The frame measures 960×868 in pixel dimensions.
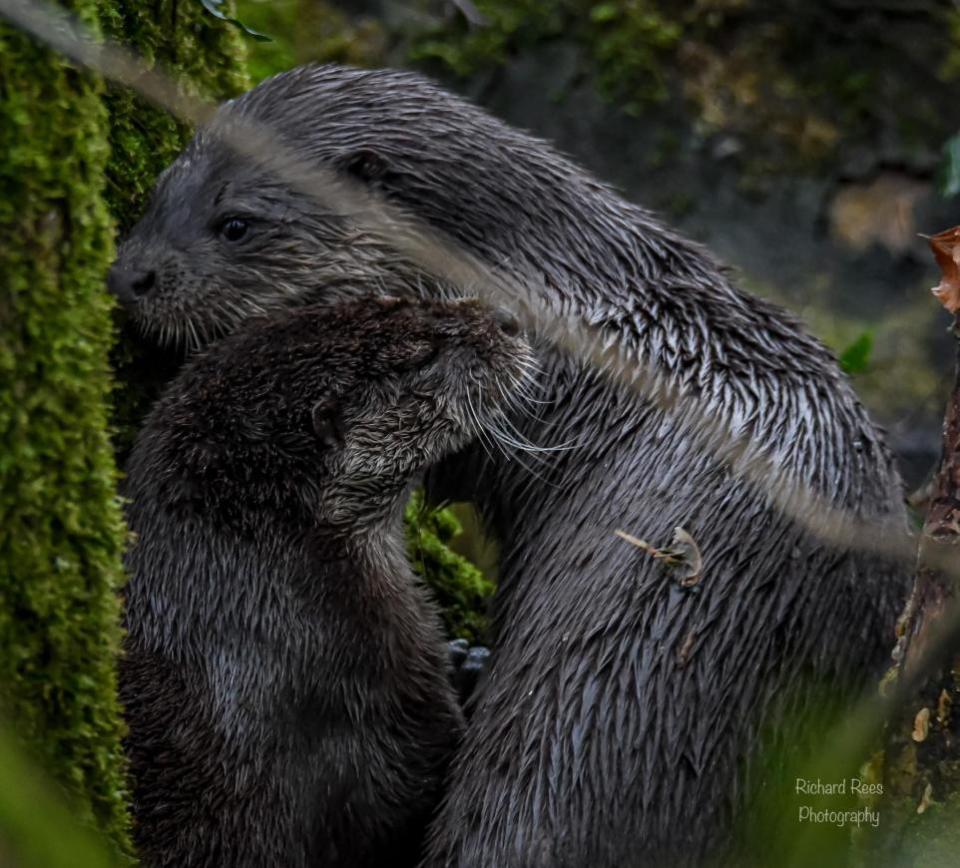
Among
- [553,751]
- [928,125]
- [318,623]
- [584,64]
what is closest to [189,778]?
[318,623]

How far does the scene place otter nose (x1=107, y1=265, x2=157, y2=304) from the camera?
3.40 meters

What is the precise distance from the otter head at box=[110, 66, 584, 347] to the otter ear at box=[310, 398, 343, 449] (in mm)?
566

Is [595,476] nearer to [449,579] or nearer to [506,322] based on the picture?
[506,322]

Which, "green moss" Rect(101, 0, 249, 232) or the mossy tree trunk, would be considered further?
"green moss" Rect(101, 0, 249, 232)

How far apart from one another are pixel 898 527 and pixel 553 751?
3.10 ft

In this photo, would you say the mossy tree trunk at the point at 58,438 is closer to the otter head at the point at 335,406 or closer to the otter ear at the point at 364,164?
the otter head at the point at 335,406

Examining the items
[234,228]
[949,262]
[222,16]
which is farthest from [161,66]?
[949,262]

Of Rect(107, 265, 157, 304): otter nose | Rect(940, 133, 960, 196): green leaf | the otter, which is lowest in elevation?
the otter

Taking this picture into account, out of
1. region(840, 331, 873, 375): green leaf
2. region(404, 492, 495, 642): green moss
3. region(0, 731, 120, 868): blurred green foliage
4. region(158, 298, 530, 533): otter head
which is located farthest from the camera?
region(840, 331, 873, 375): green leaf

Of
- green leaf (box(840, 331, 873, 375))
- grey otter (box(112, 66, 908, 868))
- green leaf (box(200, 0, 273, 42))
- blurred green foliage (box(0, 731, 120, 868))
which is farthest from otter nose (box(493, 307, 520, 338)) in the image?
blurred green foliage (box(0, 731, 120, 868))

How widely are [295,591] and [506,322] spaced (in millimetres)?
867

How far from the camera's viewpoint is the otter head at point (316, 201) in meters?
3.49

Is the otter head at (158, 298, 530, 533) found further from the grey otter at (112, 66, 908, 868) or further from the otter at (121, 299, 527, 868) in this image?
the grey otter at (112, 66, 908, 868)

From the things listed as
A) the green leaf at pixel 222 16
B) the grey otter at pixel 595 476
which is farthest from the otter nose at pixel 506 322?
the green leaf at pixel 222 16
